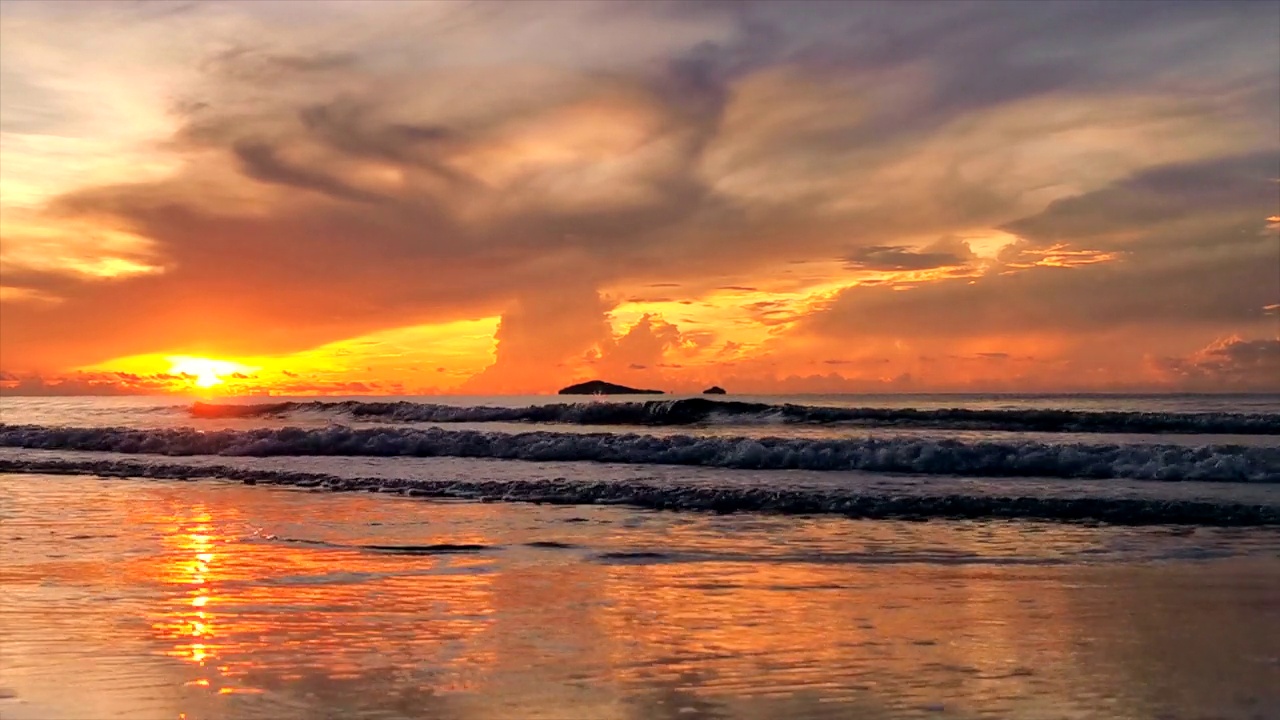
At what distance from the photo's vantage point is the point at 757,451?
21.5 metres

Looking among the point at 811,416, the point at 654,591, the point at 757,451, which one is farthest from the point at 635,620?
the point at 811,416

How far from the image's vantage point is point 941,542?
36.9 feet

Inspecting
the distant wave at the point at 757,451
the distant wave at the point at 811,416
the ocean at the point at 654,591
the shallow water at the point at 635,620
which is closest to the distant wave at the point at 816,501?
the ocean at the point at 654,591

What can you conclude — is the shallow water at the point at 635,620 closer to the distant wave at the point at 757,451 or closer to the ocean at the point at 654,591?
the ocean at the point at 654,591

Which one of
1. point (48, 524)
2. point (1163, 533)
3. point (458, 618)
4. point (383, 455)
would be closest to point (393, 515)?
point (48, 524)

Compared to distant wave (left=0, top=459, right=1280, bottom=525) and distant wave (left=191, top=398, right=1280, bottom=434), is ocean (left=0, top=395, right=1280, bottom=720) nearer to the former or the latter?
distant wave (left=0, top=459, right=1280, bottom=525)

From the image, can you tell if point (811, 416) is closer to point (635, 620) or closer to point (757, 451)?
point (757, 451)

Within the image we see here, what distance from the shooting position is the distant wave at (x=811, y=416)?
31734 millimetres

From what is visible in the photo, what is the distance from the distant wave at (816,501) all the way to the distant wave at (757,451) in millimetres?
4641

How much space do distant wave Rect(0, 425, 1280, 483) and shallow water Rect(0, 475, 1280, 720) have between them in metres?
7.09

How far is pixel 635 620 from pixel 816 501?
726 cm

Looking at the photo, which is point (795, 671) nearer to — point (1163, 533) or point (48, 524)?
point (1163, 533)

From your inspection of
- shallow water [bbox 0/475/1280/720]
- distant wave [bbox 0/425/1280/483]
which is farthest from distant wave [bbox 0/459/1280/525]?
distant wave [bbox 0/425/1280/483]

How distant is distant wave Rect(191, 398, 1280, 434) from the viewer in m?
31.7
